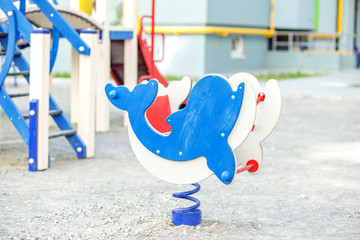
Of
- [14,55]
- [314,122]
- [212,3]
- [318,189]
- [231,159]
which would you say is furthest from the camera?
[212,3]

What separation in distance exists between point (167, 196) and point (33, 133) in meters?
1.38

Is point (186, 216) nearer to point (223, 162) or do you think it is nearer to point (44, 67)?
point (223, 162)

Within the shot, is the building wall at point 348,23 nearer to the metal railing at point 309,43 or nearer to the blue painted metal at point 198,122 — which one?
the metal railing at point 309,43

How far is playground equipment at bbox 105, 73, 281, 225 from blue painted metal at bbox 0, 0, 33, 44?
1.90 meters

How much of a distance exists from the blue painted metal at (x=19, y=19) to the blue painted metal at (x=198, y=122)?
1907mm

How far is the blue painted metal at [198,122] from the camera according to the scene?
3.30m

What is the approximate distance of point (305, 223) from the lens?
381cm

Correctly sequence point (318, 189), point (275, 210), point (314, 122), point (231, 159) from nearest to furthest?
point (231, 159), point (275, 210), point (318, 189), point (314, 122)

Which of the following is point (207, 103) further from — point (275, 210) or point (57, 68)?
point (57, 68)

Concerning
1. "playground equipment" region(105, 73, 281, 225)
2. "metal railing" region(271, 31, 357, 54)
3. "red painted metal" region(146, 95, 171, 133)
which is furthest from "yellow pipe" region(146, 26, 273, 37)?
"playground equipment" region(105, 73, 281, 225)

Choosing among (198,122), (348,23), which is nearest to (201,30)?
(348,23)

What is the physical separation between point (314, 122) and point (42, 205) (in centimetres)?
496

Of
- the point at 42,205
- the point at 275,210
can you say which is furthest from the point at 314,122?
the point at 42,205

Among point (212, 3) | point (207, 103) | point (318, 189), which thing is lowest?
point (318, 189)
